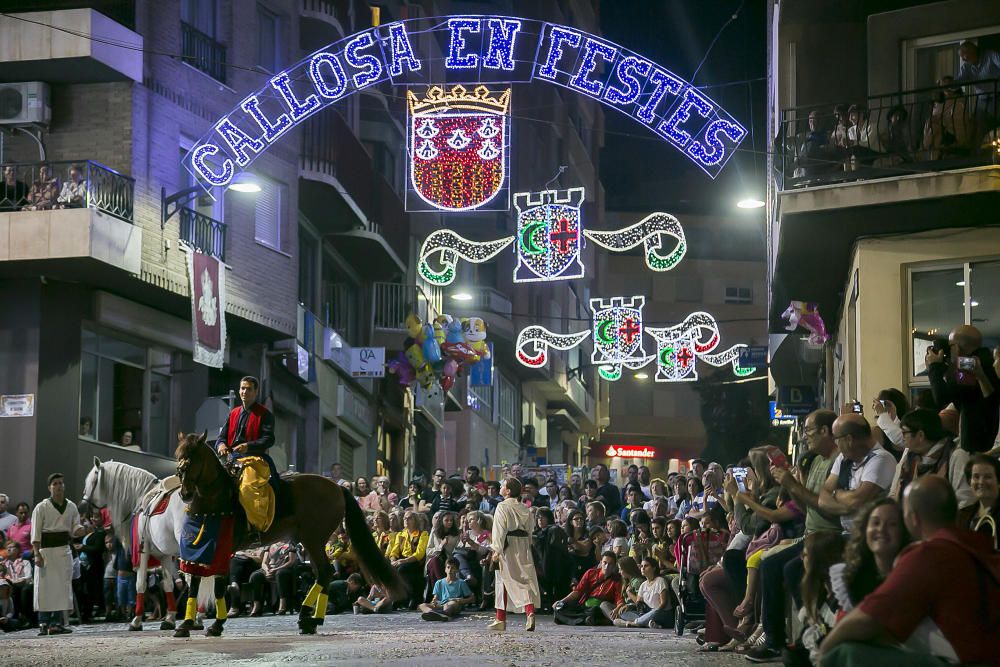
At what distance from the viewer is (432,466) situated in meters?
51.8

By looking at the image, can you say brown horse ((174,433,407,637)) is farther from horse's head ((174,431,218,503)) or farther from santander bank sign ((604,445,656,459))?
santander bank sign ((604,445,656,459))

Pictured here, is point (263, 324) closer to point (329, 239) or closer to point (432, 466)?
point (329, 239)

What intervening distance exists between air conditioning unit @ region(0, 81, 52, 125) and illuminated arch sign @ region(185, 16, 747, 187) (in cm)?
486

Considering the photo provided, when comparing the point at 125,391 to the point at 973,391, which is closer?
the point at 973,391

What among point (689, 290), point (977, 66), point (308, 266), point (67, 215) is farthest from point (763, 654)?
point (689, 290)

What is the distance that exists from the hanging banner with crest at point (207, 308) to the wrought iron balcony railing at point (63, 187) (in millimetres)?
1934

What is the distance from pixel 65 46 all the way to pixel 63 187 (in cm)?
251

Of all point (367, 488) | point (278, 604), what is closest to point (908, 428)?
point (278, 604)

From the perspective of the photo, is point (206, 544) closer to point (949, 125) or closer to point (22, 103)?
point (949, 125)

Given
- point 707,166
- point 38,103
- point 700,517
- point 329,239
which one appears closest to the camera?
point 700,517

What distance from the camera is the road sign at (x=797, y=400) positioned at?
112 feet

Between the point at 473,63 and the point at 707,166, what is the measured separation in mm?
3607

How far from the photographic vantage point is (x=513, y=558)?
20.0 meters

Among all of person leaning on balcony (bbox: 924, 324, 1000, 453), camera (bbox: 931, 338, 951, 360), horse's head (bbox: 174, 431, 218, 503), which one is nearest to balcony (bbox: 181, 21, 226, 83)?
horse's head (bbox: 174, 431, 218, 503)
